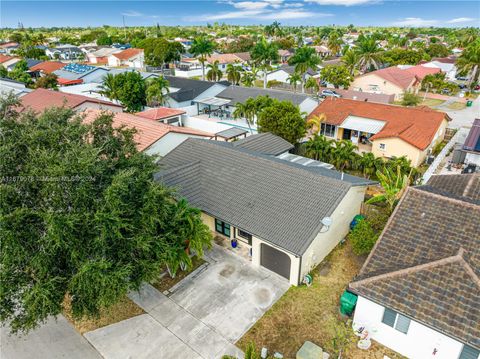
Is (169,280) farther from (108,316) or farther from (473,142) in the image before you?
(473,142)

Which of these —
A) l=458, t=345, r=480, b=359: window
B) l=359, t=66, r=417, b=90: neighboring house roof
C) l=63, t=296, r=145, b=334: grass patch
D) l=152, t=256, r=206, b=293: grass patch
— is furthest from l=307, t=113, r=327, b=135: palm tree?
l=359, t=66, r=417, b=90: neighboring house roof

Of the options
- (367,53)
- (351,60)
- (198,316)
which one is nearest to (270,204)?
(198,316)

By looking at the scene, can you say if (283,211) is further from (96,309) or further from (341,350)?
(96,309)

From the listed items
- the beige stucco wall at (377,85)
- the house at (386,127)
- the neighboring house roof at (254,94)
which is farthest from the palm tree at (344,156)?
the beige stucco wall at (377,85)

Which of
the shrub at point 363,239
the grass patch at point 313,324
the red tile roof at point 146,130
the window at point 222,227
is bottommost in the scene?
the grass patch at point 313,324

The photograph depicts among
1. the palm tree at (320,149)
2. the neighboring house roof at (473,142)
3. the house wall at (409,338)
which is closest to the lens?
the house wall at (409,338)

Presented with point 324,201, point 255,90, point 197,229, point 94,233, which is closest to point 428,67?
point 255,90

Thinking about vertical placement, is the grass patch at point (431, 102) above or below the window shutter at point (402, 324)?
below

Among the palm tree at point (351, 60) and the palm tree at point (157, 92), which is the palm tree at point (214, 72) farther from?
the palm tree at point (351, 60)
